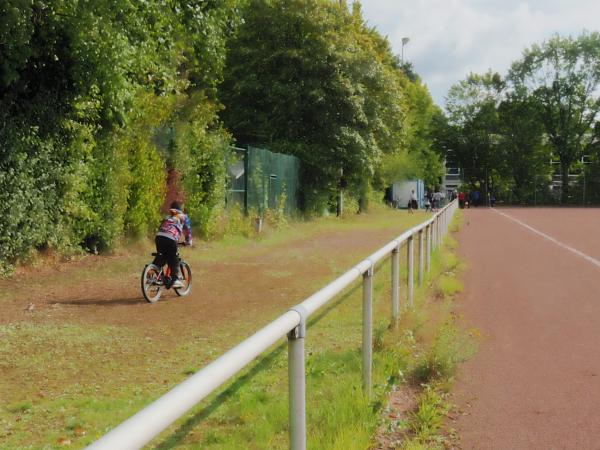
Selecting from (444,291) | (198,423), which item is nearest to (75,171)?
(444,291)

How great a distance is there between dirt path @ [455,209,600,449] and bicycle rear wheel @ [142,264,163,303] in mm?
4193

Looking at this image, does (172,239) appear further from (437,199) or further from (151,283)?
(437,199)

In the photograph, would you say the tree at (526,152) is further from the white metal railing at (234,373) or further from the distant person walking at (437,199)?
the white metal railing at (234,373)

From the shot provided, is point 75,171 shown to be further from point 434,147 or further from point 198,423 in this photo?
point 434,147

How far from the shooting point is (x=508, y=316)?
8.19 metres

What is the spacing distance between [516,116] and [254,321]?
71.8 metres

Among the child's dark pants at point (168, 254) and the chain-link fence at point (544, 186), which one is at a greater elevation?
the chain-link fence at point (544, 186)

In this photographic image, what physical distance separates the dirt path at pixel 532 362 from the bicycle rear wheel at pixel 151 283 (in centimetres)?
419

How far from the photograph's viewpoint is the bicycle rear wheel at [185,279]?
9.98 meters

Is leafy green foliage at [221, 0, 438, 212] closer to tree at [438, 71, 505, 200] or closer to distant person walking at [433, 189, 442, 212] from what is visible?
distant person walking at [433, 189, 442, 212]

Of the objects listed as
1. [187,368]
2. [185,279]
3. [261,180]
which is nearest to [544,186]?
[261,180]

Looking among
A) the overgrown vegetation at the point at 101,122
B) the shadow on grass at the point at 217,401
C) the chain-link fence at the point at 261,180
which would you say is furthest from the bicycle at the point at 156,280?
the chain-link fence at the point at 261,180

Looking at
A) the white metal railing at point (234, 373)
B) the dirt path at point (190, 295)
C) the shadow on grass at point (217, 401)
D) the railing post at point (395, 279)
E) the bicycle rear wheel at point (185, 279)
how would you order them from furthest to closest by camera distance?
the bicycle rear wheel at point (185, 279) < the dirt path at point (190, 295) < the railing post at point (395, 279) < the shadow on grass at point (217, 401) < the white metal railing at point (234, 373)

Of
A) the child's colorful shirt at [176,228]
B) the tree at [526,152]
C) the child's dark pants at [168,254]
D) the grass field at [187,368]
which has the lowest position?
the grass field at [187,368]
